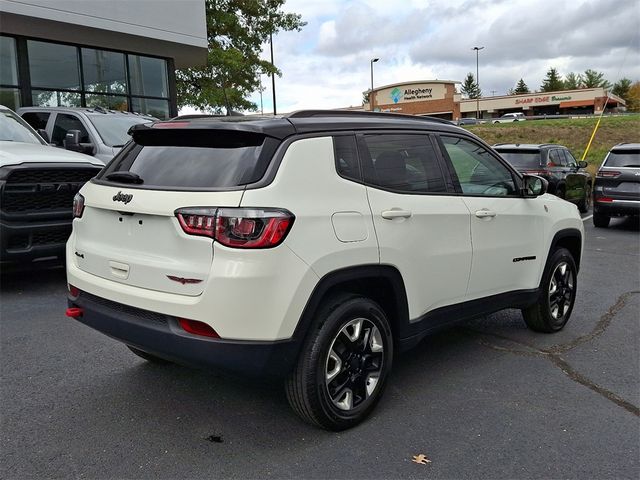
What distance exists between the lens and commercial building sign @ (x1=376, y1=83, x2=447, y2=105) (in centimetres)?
7838

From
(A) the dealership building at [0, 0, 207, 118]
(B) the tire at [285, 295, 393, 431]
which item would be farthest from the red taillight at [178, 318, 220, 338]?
(A) the dealership building at [0, 0, 207, 118]

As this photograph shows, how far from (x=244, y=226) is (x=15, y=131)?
19.9 feet

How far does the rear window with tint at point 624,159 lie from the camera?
472 inches

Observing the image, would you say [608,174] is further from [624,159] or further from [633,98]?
[633,98]

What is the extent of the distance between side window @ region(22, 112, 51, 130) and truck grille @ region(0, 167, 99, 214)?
3.73 m

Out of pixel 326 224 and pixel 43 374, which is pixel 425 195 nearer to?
pixel 326 224

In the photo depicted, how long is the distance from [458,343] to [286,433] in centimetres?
213

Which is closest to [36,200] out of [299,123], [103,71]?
[299,123]

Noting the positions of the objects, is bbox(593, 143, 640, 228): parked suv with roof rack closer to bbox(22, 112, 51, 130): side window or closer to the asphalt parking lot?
the asphalt parking lot

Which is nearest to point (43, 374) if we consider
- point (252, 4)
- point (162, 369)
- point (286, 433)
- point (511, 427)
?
point (162, 369)

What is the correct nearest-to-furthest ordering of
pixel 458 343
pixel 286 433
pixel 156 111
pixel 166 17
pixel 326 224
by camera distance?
1. pixel 326 224
2. pixel 286 433
3. pixel 458 343
4. pixel 166 17
5. pixel 156 111

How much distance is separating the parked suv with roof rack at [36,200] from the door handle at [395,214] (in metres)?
4.28

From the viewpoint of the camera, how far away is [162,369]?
4.15 m

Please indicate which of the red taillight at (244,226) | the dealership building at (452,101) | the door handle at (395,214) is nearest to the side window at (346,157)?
the door handle at (395,214)
